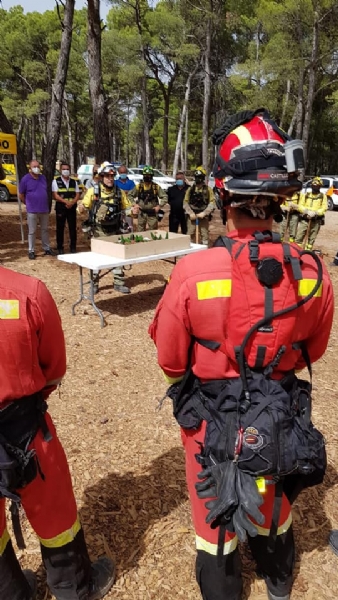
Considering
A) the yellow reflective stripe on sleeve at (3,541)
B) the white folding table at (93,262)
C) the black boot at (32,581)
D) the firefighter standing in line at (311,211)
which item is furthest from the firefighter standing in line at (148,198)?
the yellow reflective stripe on sleeve at (3,541)

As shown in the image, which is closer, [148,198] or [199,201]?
[199,201]

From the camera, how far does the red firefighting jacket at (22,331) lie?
163 centimetres

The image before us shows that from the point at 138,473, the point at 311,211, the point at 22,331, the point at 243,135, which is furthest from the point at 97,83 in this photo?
the point at 22,331

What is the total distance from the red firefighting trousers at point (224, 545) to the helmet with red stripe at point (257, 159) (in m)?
1.03

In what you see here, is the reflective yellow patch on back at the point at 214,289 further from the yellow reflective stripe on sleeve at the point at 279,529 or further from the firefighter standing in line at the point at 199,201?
the firefighter standing in line at the point at 199,201

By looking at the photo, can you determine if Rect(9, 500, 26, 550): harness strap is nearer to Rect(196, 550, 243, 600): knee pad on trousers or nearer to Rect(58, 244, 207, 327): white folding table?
Rect(196, 550, 243, 600): knee pad on trousers

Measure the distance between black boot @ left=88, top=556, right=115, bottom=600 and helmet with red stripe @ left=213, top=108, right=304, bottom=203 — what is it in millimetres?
2200

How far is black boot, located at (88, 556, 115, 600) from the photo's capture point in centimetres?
233

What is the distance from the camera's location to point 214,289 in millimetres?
1623

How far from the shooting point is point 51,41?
115 feet

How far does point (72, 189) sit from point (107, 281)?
2.63 meters

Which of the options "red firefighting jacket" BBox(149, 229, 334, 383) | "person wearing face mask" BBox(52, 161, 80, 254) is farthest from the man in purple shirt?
"red firefighting jacket" BBox(149, 229, 334, 383)

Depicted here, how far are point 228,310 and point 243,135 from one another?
0.69 m

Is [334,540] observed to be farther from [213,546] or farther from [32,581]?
[32,581]
